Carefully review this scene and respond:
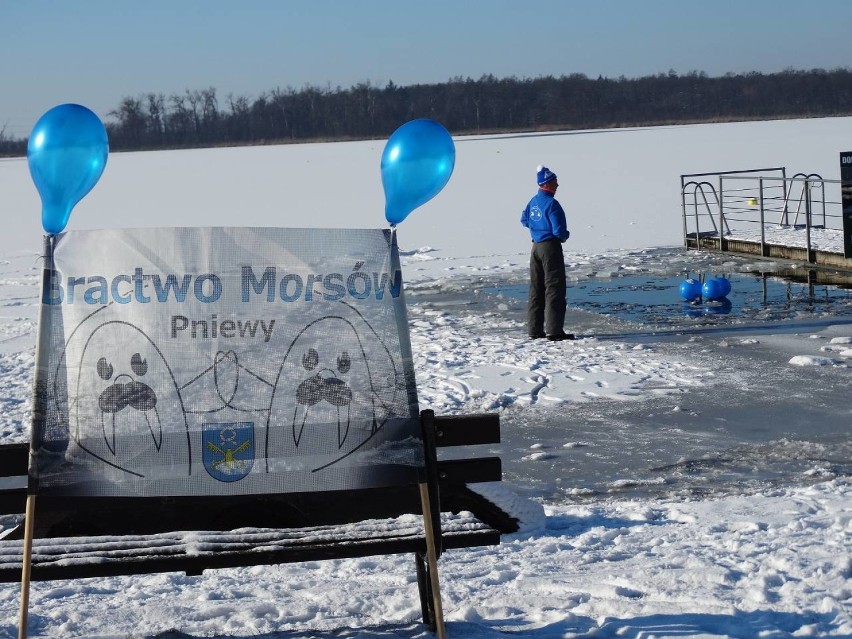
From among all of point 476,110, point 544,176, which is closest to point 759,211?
point 544,176

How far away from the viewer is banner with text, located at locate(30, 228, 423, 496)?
3.38m

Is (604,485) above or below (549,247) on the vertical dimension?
below

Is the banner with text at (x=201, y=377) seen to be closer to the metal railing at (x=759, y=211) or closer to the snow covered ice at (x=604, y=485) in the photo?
the snow covered ice at (x=604, y=485)

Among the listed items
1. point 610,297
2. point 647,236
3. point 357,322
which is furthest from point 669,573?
point 647,236

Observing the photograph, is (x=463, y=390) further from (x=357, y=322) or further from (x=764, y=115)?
(x=764, y=115)

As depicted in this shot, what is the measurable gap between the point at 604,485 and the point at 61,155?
124 inches

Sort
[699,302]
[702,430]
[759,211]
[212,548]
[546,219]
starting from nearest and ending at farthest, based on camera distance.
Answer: [212,548] → [702,430] → [546,219] → [699,302] → [759,211]

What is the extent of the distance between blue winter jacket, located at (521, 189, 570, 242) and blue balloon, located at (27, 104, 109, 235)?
6.23 metres

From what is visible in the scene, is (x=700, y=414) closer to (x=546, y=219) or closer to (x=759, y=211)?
(x=546, y=219)

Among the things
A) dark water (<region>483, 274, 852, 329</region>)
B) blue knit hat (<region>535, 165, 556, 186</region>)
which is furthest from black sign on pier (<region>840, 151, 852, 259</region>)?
blue knit hat (<region>535, 165, 556, 186</region>)

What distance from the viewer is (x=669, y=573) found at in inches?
155

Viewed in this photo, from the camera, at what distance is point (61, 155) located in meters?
3.74

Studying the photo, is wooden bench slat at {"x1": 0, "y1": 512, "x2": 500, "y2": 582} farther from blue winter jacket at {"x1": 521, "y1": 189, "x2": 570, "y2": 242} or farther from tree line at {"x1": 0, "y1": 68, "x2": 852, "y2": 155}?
tree line at {"x1": 0, "y1": 68, "x2": 852, "y2": 155}

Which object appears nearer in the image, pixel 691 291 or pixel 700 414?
pixel 700 414
